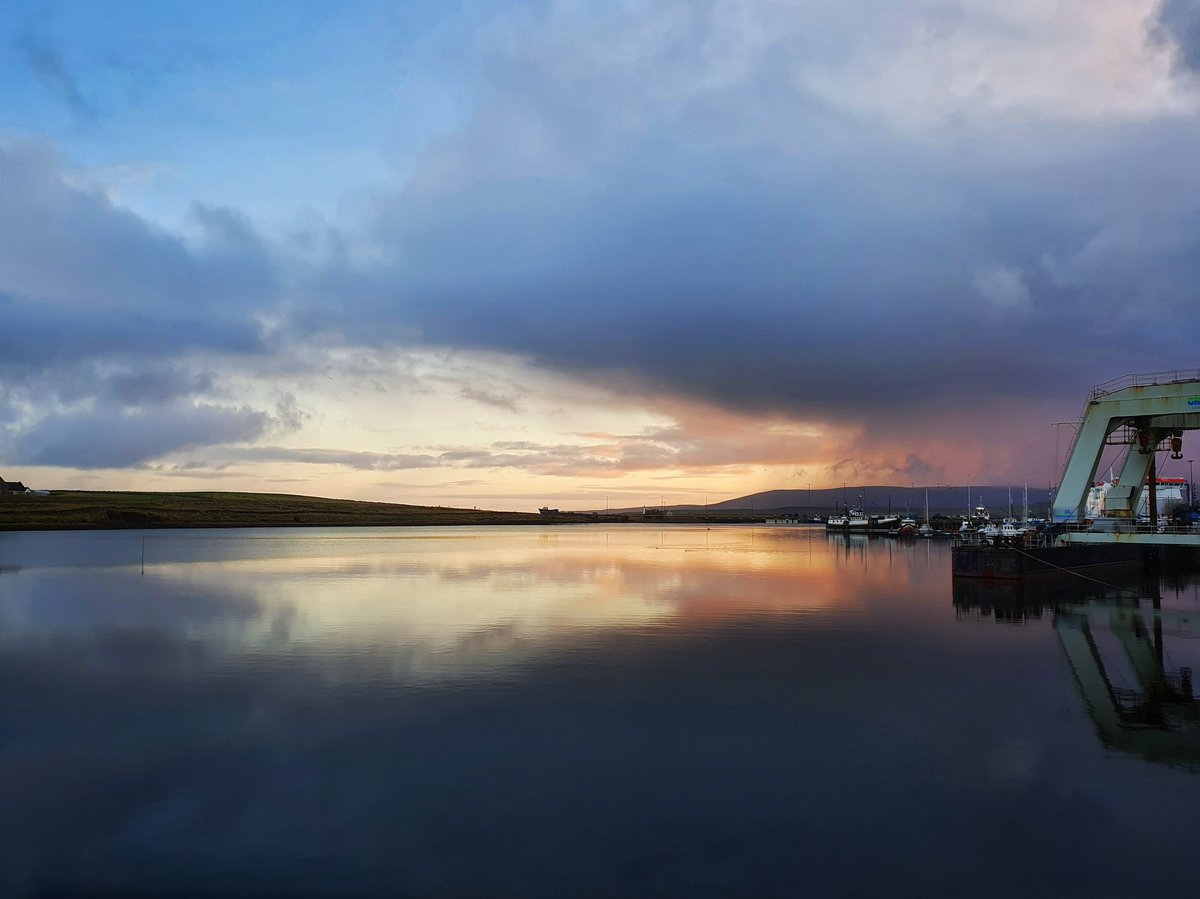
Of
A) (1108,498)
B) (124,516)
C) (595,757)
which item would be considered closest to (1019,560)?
(1108,498)

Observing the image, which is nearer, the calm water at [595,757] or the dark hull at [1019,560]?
the calm water at [595,757]

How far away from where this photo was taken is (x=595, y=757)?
14.4 metres

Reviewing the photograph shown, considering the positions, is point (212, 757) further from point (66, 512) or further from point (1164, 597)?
point (66, 512)

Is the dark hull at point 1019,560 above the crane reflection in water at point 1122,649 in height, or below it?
above

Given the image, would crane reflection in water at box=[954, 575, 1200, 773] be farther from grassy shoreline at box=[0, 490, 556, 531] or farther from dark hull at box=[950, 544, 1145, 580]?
grassy shoreline at box=[0, 490, 556, 531]

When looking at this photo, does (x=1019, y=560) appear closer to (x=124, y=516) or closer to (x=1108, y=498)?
(x=1108, y=498)

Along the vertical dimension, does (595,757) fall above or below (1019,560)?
below

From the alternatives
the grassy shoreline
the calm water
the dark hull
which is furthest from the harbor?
the grassy shoreline

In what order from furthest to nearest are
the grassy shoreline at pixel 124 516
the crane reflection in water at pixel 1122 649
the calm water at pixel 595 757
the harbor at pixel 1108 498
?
the grassy shoreline at pixel 124 516 → the harbor at pixel 1108 498 → the crane reflection in water at pixel 1122 649 → the calm water at pixel 595 757

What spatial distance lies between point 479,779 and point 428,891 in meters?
3.63

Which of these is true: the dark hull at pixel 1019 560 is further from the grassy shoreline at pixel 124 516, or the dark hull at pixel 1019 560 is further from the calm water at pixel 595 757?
the grassy shoreline at pixel 124 516

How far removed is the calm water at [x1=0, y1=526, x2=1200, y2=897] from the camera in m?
10.2

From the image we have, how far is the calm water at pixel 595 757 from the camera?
1023 cm

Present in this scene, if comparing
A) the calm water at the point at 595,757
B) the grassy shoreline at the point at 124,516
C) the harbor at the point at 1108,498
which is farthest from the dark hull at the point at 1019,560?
the grassy shoreline at the point at 124,516
